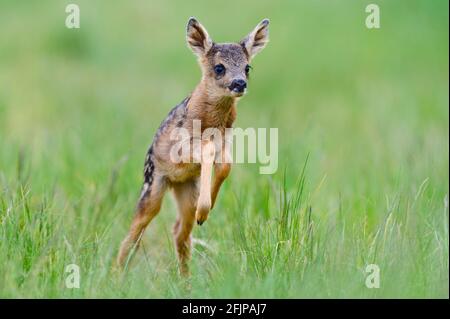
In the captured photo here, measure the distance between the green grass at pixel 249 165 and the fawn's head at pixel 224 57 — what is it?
965mm

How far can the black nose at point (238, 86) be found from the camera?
8.37 metres

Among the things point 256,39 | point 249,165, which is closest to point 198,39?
point 256,39

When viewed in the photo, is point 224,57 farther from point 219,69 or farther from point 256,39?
point 256,39

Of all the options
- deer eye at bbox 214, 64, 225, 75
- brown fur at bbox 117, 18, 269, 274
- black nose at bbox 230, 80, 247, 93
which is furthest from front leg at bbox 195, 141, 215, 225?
deer eye at bbox 214, 64, 225, 75

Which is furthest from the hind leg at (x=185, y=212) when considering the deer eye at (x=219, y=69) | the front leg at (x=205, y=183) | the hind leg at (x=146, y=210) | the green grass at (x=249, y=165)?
the deer eye at (x=219, y=69)

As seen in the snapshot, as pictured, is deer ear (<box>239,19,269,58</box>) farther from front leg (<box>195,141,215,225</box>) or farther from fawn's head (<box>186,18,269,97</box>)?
front leg (<box>195,141,215,225</box>)

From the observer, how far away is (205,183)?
785 centimetres

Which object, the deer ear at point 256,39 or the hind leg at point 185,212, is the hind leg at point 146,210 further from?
the deer ear at point 256,39

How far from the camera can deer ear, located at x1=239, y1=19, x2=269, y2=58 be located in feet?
29.0

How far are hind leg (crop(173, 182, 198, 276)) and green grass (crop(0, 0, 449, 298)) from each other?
0.10 meters

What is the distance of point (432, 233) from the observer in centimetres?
774
